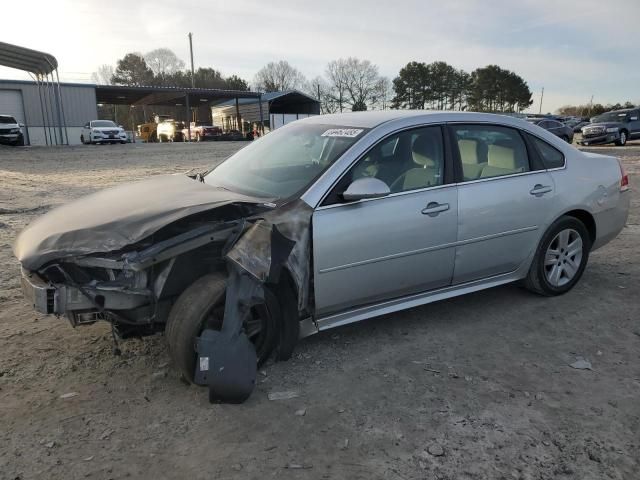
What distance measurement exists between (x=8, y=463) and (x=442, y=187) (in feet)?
10.2

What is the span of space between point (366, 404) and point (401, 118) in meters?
2.11

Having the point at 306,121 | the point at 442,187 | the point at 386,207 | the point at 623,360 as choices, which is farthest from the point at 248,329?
the point at 623,360

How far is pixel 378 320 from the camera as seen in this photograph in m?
4.17

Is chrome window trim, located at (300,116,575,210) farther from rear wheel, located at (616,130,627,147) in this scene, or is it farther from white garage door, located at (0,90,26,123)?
white garage door, located at (0,90,26,123)

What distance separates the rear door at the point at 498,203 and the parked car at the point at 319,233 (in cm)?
1

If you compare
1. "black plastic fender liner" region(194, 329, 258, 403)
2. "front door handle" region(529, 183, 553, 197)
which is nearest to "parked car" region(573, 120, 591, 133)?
"front door handle" region(529, 183, 553, 197)

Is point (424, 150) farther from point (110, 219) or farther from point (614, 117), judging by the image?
point (614, 117)

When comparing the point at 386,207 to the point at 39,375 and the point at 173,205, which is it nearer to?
the point at 173,205

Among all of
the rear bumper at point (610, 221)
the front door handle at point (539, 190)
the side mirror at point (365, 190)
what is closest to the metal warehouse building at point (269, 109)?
the rear bumper at point (610, 221)

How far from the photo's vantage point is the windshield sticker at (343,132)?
3745 mm

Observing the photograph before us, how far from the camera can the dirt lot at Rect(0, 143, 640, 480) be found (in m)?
2.48

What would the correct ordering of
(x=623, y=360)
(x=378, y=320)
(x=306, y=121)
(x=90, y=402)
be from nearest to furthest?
1. (x=90, y=402)
2. (x=623, y=360)
3. (x=378, y=320)
4. (x=306, y=121)

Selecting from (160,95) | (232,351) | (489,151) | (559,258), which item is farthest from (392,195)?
(160,95)

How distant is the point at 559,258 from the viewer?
454cm
